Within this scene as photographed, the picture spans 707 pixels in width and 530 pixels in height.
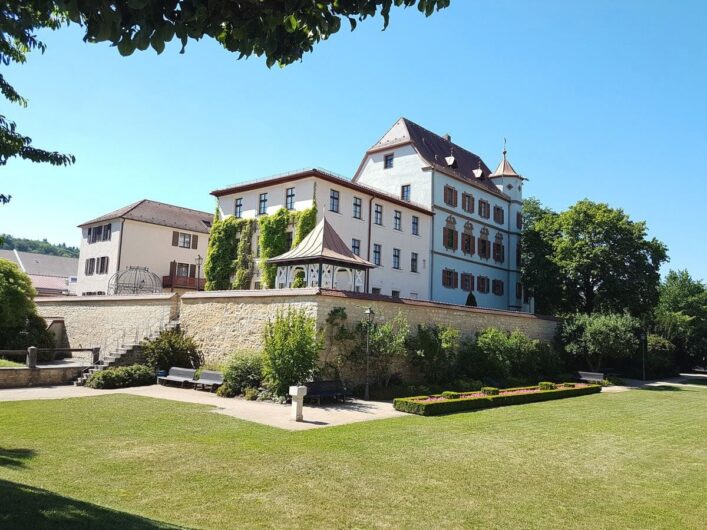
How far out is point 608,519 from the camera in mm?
7344

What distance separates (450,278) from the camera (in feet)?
127

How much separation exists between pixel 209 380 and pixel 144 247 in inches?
885

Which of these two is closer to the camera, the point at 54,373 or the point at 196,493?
the point at 196,493

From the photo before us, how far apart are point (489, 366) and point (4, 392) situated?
19.5m

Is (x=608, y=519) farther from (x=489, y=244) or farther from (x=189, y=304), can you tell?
(x=489, y=244)

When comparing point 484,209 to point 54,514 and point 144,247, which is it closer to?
point 144,247

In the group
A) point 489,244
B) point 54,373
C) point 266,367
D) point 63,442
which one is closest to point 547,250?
point 489,244

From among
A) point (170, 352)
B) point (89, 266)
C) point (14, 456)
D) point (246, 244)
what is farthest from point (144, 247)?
point (14, 456)

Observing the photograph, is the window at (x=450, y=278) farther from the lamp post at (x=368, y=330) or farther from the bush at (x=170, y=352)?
the bush at (x=170, y=352)

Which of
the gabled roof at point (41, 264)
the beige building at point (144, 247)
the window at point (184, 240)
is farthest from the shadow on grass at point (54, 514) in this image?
the gabled roof at point (41, 264)

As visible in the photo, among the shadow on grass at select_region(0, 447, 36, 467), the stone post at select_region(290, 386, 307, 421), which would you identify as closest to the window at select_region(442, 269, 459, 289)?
the stone post at select_region(290, 386, 307, 421)

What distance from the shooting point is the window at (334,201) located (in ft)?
98.8

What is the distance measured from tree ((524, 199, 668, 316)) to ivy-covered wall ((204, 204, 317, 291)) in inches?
796

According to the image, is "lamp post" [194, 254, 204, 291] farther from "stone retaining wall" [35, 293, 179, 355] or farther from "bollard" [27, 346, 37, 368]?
"bollard" [27, 346, 37, 368]
